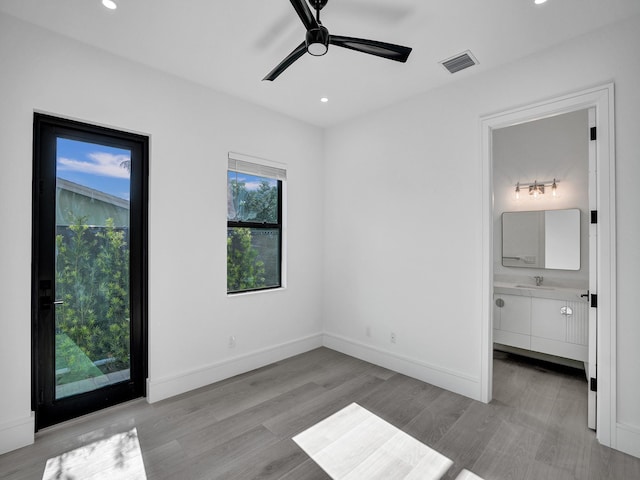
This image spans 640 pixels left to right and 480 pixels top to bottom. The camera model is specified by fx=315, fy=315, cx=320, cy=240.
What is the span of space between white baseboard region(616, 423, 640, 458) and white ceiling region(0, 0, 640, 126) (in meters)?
2.73

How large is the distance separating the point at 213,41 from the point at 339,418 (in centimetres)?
308

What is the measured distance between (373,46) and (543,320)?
131 inches

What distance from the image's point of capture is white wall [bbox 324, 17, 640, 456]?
212 centimetres

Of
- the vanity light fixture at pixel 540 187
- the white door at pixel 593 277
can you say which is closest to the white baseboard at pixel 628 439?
the white door at pixel 593 277

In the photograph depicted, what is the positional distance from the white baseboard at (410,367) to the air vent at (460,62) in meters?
2.72

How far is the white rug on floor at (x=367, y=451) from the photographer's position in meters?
1.91

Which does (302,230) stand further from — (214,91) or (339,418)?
(339,418)

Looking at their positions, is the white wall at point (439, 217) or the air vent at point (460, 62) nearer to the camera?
the white wall at point (439, 217)

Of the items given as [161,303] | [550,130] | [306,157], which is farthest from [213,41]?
[550,130]

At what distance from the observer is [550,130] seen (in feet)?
12.5

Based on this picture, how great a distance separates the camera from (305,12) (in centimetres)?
163

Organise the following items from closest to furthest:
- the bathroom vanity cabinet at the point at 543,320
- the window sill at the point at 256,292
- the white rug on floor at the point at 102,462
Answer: the white rug on floor at the point at 102,462
the bathroom vanity cabinet at the point at 543,320
the window sill at the point at 256,292

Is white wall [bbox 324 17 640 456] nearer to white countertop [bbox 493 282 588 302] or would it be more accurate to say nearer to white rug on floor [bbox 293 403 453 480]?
white rug on floor [bbox 293 403 453 480]

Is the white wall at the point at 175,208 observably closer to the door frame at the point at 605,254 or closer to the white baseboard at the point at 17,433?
the white baseboard at the point at 17,433
